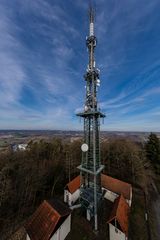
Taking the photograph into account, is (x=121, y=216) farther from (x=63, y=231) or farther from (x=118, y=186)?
(x=118, y=186)

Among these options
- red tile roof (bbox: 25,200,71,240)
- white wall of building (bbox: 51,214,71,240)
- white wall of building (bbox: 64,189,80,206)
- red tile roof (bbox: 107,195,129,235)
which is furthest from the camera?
white wall of building (bbox: 64,189,80,206)

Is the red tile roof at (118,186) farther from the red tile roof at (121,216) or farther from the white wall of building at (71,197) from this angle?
the white wall of building at (71,197)

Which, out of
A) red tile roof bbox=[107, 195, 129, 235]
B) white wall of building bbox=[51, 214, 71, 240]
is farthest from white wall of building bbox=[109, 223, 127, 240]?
white wall of building bbox=[51, 214, 71, 240]

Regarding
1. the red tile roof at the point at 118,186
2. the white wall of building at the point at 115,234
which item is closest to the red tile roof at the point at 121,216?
the white wall of building at the point at 115,234

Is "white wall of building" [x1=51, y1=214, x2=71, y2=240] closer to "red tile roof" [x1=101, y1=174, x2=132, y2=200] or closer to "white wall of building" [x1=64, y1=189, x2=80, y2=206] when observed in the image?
"white wall of building" [x1=64, y1=189, x2=80, y2=206]

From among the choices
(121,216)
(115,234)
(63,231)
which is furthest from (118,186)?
(63,231)
